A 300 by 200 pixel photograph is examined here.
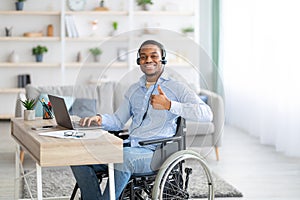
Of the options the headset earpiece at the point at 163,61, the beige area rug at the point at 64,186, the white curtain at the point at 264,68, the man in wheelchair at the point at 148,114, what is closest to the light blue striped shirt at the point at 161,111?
the man in wheelchair at the point at 148,114

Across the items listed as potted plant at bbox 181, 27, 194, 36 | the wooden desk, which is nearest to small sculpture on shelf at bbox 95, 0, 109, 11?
potted plant at bbox 181, 27, 194, 36

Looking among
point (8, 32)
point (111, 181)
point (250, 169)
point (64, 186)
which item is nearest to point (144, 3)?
point (8, 32)

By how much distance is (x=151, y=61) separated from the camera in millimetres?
3439

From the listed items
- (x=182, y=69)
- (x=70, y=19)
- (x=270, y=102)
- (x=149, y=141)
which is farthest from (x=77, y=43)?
(x=149, y=141)

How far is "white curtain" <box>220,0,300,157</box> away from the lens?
654 cm

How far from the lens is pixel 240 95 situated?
27.4ft

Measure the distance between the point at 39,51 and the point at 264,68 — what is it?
3185mm

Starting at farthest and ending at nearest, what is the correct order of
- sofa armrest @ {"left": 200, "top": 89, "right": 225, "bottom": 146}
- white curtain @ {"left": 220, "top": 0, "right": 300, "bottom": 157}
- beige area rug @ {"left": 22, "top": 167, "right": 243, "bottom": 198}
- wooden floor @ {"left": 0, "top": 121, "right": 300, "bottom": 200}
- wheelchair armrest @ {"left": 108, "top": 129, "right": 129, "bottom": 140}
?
1. white curtain @ {"left": 220, "top": 0, "right": 300, "bottom": 157}
2. wooden floor @ {"left": 0, "top": 121, "right": 300, "bottom": 200}
3. beige area rug @ {"left": 22, "top": 167, "right": 243, "bottom": 198}
4. wheelchair armrest @ {"left": 108, "top": 129, "right": 129, "bottom": 140}
5. sofa armrest @ {"left": 200, "top": 89, "right": 225, "bottom": 146}

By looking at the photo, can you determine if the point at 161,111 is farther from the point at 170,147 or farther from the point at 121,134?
the point at 121,134

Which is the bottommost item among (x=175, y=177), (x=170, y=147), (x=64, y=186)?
(x=64, y=186)

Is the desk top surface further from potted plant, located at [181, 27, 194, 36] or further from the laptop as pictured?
potted plant, located at [181, 27, 194, 36]

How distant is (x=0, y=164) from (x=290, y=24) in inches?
121

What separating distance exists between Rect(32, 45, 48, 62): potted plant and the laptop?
523 cm

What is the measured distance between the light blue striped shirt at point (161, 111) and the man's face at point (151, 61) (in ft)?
0.19
